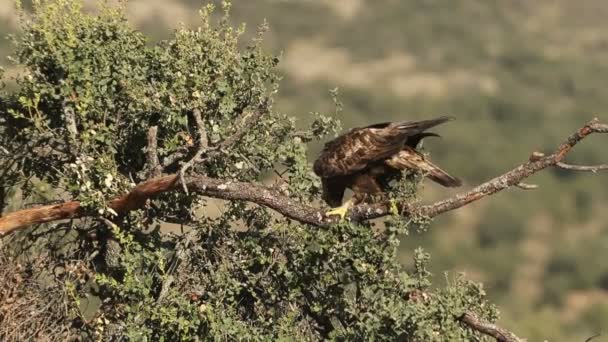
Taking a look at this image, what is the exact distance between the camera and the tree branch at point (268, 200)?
8398 millimetres

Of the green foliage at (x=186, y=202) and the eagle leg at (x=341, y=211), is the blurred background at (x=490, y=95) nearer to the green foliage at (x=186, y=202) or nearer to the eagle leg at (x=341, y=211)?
the green foliage at (x=186, y=202)

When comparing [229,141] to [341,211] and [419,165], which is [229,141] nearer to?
[341,211]

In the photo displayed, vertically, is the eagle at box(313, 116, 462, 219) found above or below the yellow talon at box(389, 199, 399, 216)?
above

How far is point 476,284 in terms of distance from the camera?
31.7ft

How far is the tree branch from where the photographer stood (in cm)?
840

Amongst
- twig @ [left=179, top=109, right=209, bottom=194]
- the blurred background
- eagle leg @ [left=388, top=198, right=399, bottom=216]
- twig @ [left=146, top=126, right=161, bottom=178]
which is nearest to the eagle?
eagle leg @ [left=388, top=198, right=399, bottom=216]

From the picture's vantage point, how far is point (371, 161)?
372 inches

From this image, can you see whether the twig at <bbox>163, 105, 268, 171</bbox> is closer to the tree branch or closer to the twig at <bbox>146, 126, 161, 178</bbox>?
the tree branch

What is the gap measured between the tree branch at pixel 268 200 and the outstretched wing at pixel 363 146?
21.4 inches

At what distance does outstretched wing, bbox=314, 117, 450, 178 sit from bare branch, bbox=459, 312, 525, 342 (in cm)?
156

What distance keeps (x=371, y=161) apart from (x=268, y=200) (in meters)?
1.00

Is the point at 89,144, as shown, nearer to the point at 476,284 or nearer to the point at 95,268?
the point at 95,268

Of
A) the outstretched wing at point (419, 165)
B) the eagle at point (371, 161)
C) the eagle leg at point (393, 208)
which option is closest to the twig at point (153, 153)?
the eagle at point (371, 161)

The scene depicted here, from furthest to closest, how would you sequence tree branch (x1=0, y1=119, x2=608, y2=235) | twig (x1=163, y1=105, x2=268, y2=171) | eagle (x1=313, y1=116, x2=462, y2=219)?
twig (x1=163, y1=105, x2=268, y2=171) < eagle (x1=313, y1=116, x2=462, y2=219) < tree branch (x1=0, y1=119, x2=608, y2=235)
